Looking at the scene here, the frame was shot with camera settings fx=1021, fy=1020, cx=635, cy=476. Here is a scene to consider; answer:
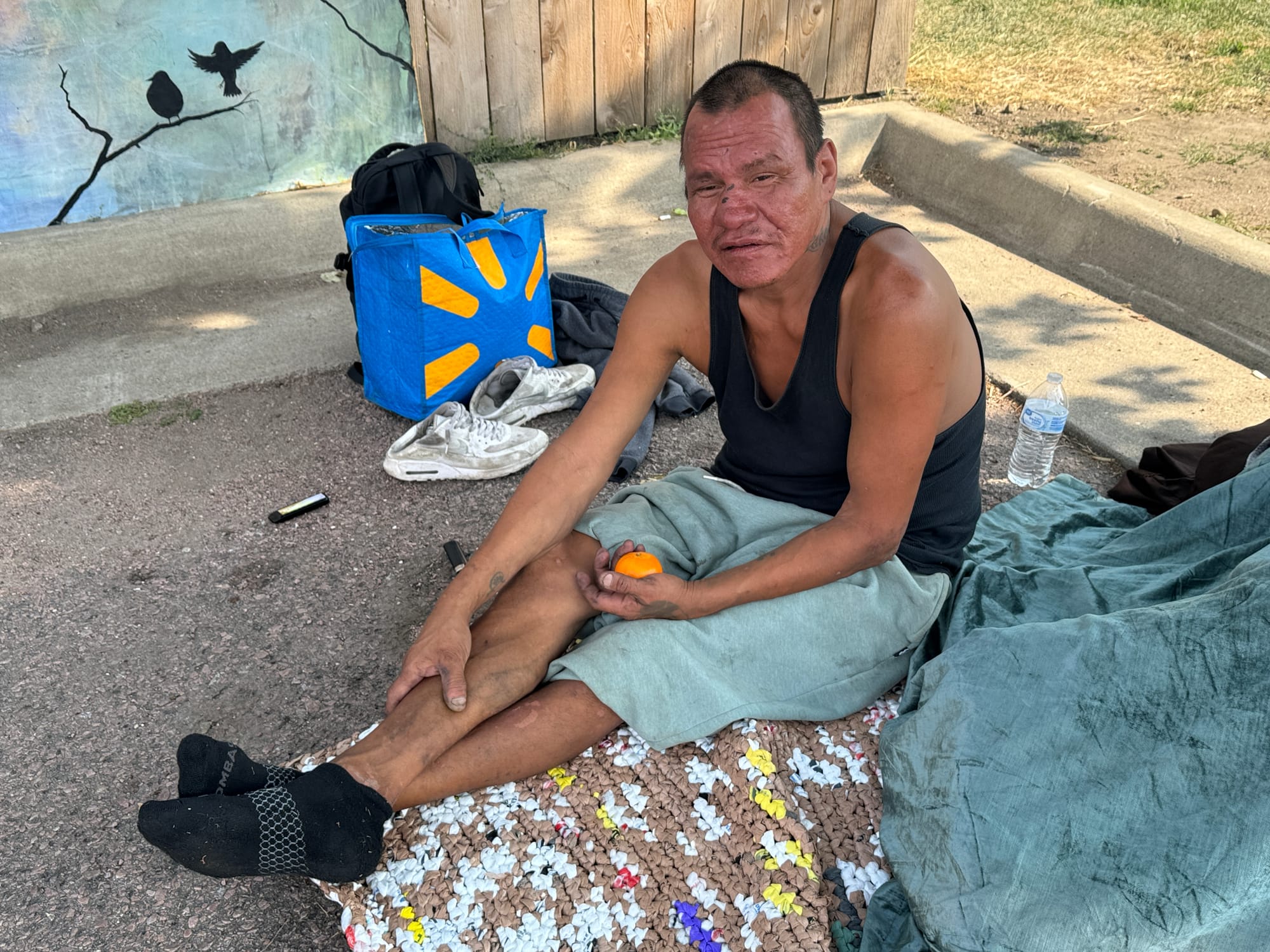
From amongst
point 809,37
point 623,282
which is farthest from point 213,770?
point 809,37

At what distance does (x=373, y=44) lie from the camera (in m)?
4.81

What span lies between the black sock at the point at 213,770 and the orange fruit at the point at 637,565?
2.69 feet

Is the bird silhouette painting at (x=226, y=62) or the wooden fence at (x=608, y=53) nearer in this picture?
the bird silhouette painting at (x=226, y=62)

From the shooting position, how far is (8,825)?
2.24 metres

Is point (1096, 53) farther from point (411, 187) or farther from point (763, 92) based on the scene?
point (763, 92)

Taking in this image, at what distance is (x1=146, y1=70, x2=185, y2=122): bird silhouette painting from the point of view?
444 cm

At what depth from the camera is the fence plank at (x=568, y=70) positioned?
520 cm

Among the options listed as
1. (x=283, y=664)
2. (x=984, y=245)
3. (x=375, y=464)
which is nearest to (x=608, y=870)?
(x=283, y=664)

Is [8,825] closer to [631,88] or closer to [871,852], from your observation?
[871,852]

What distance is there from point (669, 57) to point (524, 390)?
2.84 meters

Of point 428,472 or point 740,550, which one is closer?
point 740,550

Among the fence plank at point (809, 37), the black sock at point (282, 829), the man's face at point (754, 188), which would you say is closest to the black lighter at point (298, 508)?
the black sock at point (282, 829)

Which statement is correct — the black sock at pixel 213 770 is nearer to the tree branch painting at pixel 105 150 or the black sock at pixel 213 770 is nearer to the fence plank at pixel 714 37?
the tree branch painting at pixel 105 150

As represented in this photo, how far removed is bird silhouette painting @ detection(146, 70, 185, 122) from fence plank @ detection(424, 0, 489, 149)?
46.2 inches
